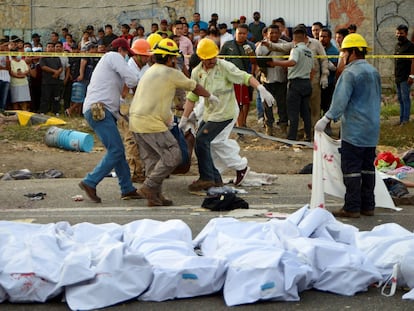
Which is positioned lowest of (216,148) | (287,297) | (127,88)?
(287,297)

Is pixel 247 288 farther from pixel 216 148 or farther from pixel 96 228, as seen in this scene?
pixel 216 148

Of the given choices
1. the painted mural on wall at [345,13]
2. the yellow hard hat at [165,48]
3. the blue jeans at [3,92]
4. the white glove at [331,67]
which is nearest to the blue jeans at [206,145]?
the yellow hard hat at [165,48]

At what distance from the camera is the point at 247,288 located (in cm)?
673

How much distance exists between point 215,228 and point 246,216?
2.25 meters

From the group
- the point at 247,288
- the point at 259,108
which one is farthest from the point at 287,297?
the point at 259,108

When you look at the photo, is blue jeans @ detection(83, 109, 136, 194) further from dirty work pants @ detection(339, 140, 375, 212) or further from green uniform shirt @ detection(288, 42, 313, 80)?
green uniform shirt @ detection(288, 42, 313, 80)

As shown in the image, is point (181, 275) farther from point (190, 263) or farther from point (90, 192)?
point (90, 192)

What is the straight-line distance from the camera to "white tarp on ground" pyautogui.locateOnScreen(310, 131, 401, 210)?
973 centimetres

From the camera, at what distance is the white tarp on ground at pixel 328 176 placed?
9734mm

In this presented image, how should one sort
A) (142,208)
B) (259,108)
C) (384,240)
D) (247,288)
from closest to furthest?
(247,288)
(384,240)
(142,208)
(259,108)

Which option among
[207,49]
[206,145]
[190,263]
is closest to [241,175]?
[206,145]

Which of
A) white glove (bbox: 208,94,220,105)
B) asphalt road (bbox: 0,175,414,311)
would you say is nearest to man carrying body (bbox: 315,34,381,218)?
asphalt road (bbox: 0,175,414,311)

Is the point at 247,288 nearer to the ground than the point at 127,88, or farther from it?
nearer to the ground

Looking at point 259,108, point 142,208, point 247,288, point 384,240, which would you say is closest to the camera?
point 247,288
